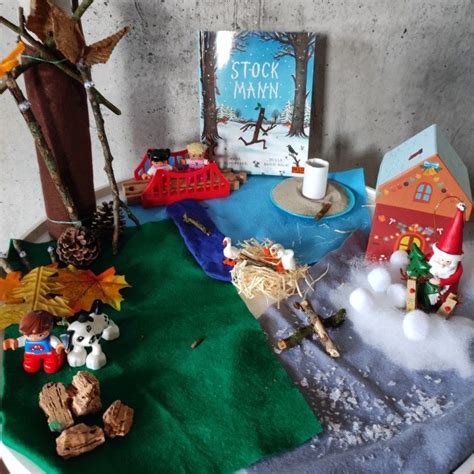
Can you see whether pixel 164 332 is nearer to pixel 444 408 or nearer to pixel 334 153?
pixel 444 408

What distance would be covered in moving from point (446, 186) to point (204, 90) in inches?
21.9

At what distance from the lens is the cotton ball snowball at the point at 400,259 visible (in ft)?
2.61

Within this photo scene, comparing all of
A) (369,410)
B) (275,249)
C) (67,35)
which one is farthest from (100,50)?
(369,410)

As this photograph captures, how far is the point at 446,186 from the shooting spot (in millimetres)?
736

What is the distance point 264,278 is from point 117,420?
0.33 meters

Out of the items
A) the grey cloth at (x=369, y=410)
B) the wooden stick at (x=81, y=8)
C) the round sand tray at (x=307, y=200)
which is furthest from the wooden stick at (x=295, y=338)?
the wooden stick at (x=81, y=8)

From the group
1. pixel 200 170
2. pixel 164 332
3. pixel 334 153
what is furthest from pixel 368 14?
pixel 164 332

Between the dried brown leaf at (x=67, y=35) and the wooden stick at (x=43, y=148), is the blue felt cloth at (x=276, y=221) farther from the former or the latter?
the dried brown leaf at (x=67, y=35)

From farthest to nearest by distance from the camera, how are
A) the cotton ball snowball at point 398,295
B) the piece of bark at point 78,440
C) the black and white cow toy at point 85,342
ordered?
the cotton ball snowball at point 398,295, the black and white cow toy at point 85,342, the piece of bark at point 78,440

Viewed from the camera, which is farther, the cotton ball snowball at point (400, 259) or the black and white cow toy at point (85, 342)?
the cotton ball snowball at point (400, 259)

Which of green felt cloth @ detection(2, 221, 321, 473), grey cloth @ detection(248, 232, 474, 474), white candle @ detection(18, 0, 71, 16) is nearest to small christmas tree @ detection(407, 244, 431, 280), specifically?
grey cloth @ detection(248, 232, 474, 474)

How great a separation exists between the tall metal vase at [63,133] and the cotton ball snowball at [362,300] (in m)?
0.48

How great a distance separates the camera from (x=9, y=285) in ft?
2.42

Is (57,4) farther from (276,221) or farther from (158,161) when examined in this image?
(276,221)
